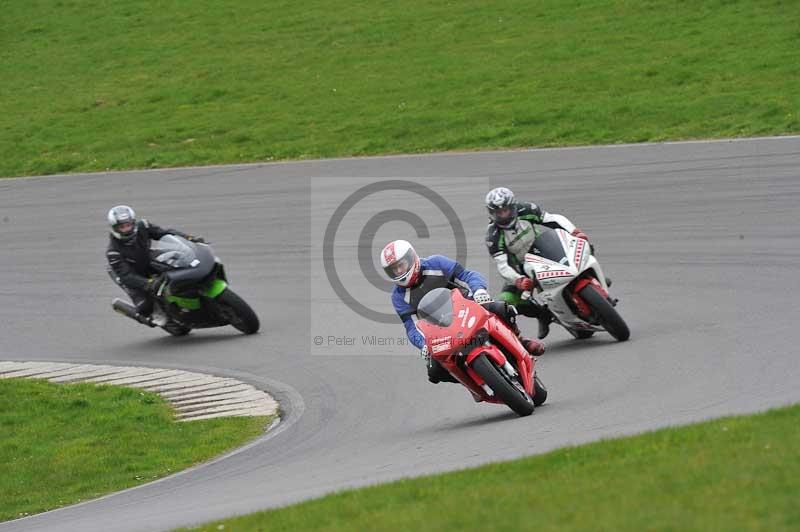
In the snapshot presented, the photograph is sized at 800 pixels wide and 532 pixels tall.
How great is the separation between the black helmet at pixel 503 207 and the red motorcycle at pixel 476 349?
2.79 meters

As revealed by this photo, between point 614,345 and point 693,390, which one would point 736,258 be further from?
point 693,390

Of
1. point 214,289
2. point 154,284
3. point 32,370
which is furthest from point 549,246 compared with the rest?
point 32,370

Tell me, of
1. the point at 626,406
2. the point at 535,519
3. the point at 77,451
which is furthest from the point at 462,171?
the point at 535,519

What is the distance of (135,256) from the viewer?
16.9 meters

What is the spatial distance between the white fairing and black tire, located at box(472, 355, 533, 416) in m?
2.64

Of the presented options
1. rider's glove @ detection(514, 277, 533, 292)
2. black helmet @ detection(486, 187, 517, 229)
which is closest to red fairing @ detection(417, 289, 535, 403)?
rider's glove @ detection(514, 277, 533, 292)

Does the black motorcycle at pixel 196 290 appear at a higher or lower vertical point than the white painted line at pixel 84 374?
higher

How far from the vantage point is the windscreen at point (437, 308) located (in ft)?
35.3

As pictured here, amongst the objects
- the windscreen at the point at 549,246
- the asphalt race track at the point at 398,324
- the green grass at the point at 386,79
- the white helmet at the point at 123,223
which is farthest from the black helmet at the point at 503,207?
the green grass at the point at 386,79

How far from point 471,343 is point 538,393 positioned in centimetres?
92

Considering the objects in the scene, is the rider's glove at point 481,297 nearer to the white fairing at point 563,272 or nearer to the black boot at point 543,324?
the white fairing at point 563,272

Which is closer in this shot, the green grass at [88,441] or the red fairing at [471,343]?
the red fairing at [471,343]

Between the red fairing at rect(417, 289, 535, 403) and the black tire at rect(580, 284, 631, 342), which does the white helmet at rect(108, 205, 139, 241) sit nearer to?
the black tire at rect(580, 284, 631, 342)

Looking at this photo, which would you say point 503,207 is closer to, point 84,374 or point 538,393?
point 538,393
